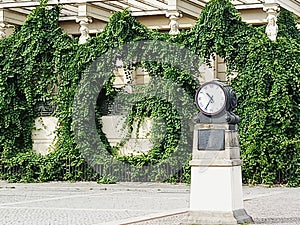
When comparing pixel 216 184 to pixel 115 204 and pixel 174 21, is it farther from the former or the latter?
pixel 174 21

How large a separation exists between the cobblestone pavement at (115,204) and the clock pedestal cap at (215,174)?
64cm

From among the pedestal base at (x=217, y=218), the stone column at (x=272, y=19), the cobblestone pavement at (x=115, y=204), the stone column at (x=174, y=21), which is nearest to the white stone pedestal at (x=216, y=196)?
the pedestal base at (x=217, y=218)

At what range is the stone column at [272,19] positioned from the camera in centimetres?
2348

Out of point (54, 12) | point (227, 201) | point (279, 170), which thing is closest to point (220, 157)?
point (227, 201)

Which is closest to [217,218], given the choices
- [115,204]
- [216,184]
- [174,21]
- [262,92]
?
A: [216,184]

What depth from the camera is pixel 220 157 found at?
40.4 ft

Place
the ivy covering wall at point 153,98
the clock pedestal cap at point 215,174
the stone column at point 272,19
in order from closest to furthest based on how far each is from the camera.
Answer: the clock pedestal cap at point 215,174
the ivy covering wall at point 153,98
the stone column at point 272,19

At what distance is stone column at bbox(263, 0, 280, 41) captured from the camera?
2348 cm

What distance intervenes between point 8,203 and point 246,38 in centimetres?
926

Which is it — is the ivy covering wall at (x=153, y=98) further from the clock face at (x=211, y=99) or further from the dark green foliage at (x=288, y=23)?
the clock face at (x=211, y=99)

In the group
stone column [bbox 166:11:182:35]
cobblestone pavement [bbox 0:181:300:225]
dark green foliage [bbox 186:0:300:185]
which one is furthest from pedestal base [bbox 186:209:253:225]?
stone column [bbox 166:11:182:35]

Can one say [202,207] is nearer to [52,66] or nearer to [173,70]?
[173,70]

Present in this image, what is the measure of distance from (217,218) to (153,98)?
39.0 ft

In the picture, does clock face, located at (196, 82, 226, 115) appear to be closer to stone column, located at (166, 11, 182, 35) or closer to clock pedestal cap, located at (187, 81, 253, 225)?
clock pedestal cap, located at (187, 81, 253, 225)
